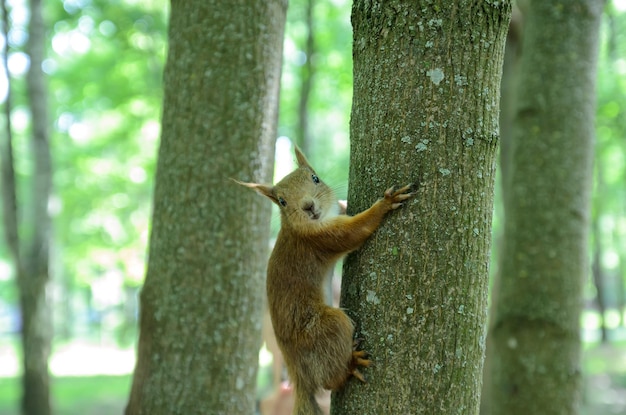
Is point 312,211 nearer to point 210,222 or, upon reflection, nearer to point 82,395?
point 210,222

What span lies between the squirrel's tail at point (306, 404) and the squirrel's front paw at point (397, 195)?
42.8 inches

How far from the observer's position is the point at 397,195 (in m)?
1.94

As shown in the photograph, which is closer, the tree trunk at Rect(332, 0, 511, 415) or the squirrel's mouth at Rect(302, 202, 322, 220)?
the tree trunk at Rect(332, 0, 511, 415)

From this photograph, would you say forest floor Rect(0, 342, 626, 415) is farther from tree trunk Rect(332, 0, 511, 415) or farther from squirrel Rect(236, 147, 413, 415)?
tree trunk Rect(332, 0, 511, 415)

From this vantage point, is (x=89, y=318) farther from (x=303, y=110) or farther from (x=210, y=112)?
(x=210, y=112)

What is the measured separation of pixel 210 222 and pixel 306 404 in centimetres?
146

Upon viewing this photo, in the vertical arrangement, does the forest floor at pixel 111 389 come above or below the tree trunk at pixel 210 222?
below

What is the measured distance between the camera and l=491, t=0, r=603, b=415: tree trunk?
4.28 metres

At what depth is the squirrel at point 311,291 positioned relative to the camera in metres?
2.13

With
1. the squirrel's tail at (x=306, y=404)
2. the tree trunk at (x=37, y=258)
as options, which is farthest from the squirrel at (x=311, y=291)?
the tree trunk at (x=37, y=258)

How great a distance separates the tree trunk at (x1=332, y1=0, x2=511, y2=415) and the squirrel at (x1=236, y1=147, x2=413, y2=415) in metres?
0.14

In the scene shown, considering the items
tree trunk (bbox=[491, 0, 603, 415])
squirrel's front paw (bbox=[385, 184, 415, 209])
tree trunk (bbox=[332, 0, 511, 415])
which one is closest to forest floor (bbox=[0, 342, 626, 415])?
tree trunk (bbox=[491, 0, 603, 415])

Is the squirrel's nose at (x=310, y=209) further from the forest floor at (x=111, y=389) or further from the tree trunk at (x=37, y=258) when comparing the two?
the forest floor at (x=111, y=389)

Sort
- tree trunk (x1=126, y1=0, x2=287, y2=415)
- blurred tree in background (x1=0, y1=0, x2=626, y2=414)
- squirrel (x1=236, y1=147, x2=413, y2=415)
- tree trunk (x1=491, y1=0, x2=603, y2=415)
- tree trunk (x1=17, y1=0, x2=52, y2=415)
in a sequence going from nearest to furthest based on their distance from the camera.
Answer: squirrel (x1=236, y1=147, x2=413, y2=415), tree trunk (x1=126, y1=0, x2=287, y2=415), tree trunk (x1=491, y1=0, x2=603, y2=415), tree trunk (x1=17, y1=0, x2=52, y2=415), blurred tree in background (x1=0, y1=0, x2=626, y2=414)
